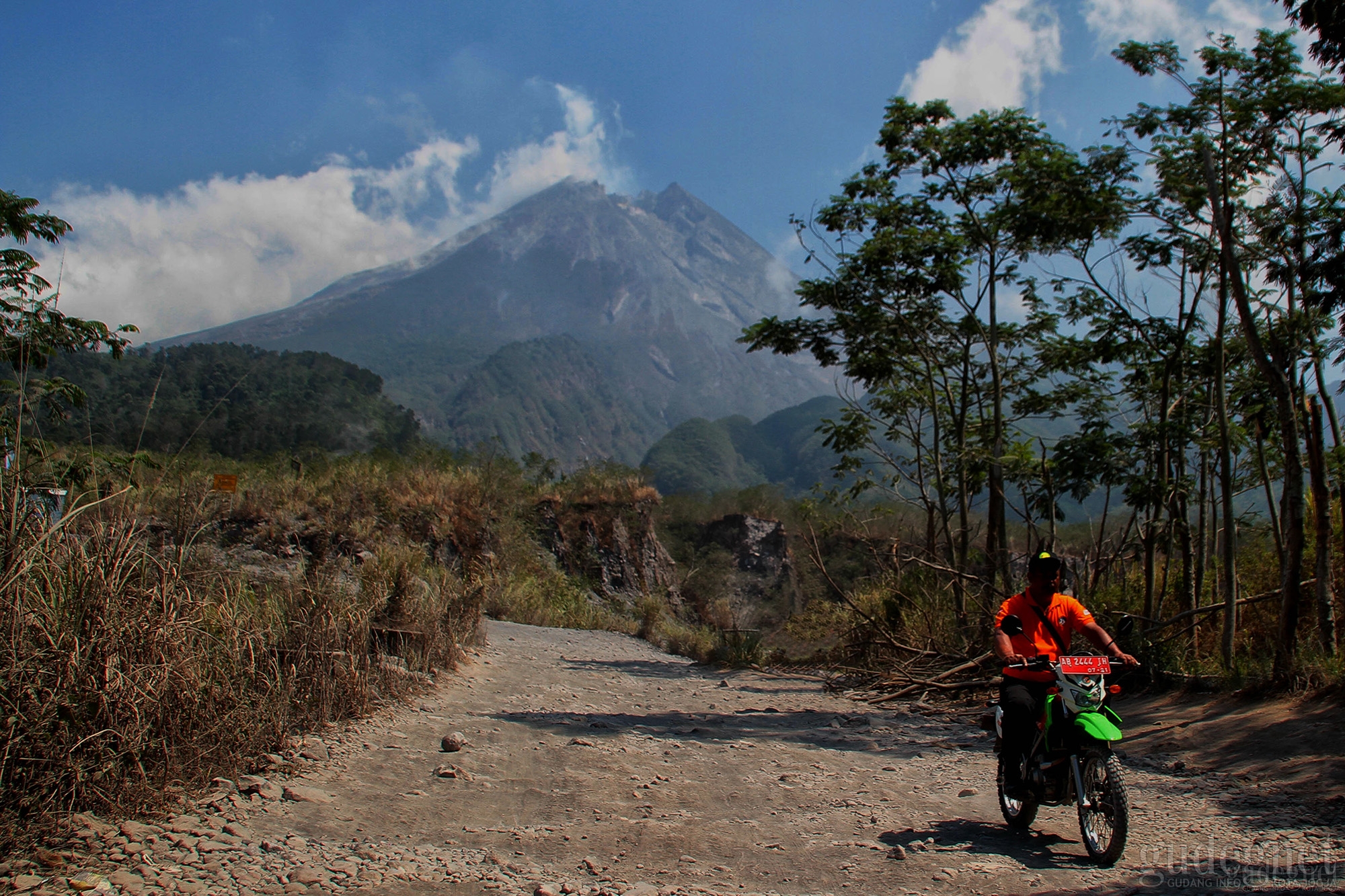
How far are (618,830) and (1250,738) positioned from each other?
457cm

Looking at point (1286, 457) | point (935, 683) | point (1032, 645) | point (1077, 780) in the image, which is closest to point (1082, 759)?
point (1077, 780)

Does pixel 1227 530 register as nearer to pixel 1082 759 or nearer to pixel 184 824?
pixel 1082 759

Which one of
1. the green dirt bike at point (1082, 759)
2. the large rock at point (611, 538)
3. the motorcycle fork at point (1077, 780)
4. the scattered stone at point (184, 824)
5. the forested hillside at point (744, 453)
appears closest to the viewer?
the scattered stone at point (184, 824)

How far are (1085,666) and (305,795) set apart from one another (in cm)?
383

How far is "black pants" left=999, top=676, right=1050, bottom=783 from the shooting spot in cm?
417

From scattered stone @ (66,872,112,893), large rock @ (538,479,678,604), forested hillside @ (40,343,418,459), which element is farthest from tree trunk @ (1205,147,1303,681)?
forested hillside @ (40,343,418,459)

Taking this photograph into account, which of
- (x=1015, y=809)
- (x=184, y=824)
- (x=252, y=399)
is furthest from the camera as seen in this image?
(x=252, y=399)

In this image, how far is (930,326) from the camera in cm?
1311

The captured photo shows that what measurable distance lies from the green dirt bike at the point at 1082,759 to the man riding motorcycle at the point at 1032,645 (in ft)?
0.20

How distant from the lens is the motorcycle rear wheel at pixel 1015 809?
411 centimetres

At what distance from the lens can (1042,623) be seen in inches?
175

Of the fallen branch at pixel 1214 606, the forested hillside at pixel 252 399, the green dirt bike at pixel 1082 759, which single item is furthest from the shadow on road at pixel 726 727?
the forested hillside at pixel 252 399

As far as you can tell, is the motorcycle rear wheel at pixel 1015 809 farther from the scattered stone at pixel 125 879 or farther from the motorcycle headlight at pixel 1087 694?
the scattered stone at pixel 125 879

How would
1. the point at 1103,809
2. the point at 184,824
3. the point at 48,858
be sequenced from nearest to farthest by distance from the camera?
the point at 48,858, the point at 184,824, the point at 1103,809
